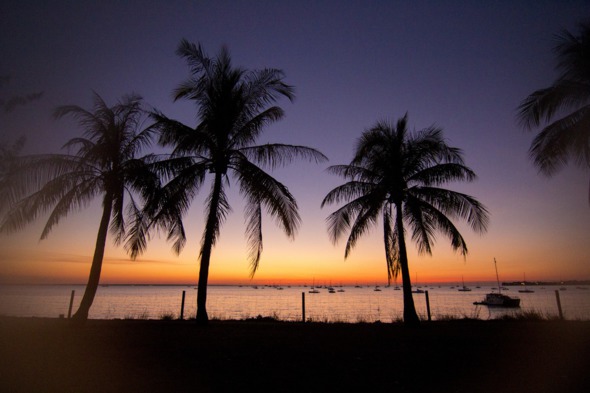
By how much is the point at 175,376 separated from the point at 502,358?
21.7ft

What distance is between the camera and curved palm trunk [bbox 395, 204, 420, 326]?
13359 mm

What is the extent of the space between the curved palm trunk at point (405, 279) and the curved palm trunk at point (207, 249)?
7883 millimetres

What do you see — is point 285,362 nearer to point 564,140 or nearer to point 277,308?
point 564,140

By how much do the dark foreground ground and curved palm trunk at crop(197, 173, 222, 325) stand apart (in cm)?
239

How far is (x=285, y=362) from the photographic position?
258 inches

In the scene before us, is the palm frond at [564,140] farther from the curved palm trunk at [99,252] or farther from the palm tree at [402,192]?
the curved palm trunk at [99,252]

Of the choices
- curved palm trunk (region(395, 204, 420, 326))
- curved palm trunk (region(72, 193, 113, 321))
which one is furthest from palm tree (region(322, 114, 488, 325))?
curved palm trunk (region(72, 193, 113, 321))

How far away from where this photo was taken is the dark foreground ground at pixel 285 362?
5.21 metres

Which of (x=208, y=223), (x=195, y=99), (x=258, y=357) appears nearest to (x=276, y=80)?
(x=195, y=99)

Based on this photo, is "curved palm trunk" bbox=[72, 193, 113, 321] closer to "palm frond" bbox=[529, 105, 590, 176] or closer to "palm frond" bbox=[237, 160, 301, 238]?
"palm frond" bbox=[237, 160, 301, 238]

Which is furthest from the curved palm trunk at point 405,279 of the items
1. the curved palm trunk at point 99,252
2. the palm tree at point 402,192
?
the curved palm trunk at point 99,252

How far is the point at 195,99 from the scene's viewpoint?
45.6 feet

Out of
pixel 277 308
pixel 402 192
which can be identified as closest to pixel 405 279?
pixel 402 192

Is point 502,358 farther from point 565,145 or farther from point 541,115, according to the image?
point 541,115
